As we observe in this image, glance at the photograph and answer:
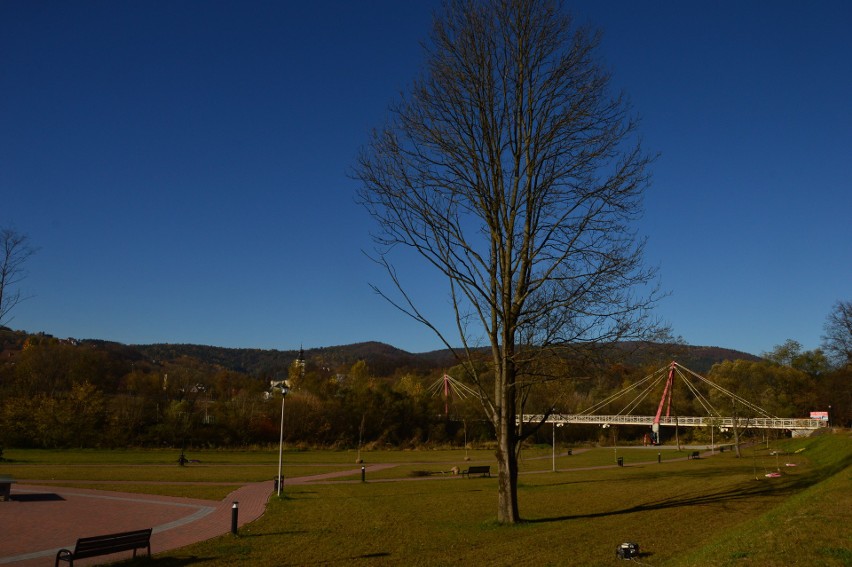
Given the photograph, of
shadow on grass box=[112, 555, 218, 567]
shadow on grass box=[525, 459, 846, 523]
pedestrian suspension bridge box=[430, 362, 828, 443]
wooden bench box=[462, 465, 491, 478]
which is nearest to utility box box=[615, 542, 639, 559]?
shadow on grass box=[525, 459, 846, 523]

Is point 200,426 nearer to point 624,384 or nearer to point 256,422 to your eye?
point 256,422

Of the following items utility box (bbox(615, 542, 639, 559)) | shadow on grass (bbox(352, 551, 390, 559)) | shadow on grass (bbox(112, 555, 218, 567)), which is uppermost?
utility box (bbox(615, 542, 639, 559))

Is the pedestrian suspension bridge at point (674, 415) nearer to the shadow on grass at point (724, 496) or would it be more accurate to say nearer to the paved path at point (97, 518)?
the shadow on grass at point (724, 496)

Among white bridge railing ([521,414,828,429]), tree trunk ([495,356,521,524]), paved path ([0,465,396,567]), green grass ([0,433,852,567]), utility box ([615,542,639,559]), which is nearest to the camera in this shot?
green grass ([0,433,852,567])

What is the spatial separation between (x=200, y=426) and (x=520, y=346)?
158ft

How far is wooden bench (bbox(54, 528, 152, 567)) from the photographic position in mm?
9703

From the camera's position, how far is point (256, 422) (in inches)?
2475

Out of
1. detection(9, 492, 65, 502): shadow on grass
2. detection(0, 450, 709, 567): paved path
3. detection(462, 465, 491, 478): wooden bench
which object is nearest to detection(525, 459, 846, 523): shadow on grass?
detection(0, 450, 709, 567): paved path

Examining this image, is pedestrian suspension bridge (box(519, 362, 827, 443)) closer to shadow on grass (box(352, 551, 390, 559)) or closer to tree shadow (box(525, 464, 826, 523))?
tree shadow (box(525, 464, 826, 523))

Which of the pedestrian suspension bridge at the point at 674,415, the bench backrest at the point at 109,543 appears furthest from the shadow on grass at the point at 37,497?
the pedestrian suspension bridge at the point at 674,415

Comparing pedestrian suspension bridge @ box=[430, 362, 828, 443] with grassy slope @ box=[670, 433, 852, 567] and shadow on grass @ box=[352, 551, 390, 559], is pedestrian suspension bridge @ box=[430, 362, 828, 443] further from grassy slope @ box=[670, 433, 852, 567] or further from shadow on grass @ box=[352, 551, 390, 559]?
shadow on grass @ box=[352, 551, 390, 559]

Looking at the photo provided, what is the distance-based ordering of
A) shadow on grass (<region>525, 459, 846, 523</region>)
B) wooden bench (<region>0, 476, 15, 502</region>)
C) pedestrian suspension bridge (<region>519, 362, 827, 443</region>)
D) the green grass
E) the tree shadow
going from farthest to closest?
pedestrian suspension bridge (<region>519, 362, 827, 443</region>)
wooden bench (<region>0, 476, 15, 502</region>)
shadow on grass (<region>525, 459, 846, 523</region>)
the tree shadow
the green grass

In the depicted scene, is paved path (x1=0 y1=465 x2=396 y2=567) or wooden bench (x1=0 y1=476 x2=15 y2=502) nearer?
paved path (x1=0 y1=465 x2=396 y2=567)

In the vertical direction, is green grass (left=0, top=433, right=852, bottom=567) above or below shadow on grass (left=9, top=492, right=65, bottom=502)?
above
